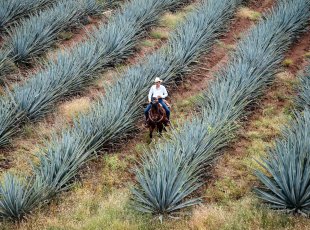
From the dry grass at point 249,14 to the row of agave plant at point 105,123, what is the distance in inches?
59.8

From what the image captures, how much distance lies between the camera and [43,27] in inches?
538

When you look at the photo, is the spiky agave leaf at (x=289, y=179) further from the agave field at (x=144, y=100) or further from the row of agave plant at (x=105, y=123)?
the row of agave plant at (x=105, y=123)

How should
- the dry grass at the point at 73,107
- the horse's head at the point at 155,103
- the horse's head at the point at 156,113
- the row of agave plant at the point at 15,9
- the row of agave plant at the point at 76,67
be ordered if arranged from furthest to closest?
the row of agave plant at the point at 15,9 < the dry grass at the point at 73,107 < the row of agave plant at the point at 76,67 < the horse's head at the point at 156,113 < the horse's head at the point at 155,103

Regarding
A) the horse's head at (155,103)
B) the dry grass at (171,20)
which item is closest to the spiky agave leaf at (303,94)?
the horse's head at (155,103)

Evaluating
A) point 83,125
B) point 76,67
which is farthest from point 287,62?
point 83,125

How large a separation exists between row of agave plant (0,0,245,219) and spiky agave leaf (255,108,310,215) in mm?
→ 3289

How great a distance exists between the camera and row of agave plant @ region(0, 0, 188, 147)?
1000 centimetres

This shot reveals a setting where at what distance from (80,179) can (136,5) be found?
8500 millimetres

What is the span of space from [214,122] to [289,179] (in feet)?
8.65

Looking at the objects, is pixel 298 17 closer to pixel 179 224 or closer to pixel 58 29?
pixel 58 29

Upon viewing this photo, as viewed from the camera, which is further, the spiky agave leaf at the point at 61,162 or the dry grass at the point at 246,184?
the spiky agave leaf at the point at 61,162

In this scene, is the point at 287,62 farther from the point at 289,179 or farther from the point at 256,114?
the point at 289,179

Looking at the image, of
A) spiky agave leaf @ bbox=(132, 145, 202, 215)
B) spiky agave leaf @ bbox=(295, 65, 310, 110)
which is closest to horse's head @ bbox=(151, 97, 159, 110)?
spiky agave leaf @ bbox=(132, 145, 202, 215)

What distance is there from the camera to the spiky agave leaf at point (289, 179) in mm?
6656
